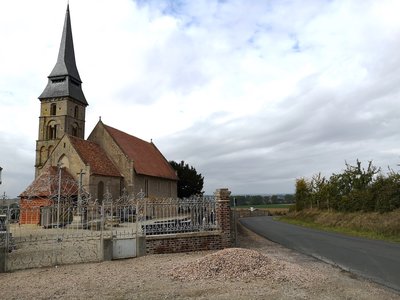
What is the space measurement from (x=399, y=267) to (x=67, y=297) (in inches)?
349

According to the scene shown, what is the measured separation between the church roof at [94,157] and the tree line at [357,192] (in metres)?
19.9

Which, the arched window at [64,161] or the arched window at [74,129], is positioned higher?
the arched window at [74,129]

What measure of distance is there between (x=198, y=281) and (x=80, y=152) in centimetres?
2883

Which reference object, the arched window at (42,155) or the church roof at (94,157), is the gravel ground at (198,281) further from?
the arched window at (42,155)

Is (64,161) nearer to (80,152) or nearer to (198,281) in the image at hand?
(80,152)

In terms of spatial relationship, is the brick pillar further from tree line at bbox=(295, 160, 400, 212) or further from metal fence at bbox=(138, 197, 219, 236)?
tree line at bbox=(295, 160, 400, 212)

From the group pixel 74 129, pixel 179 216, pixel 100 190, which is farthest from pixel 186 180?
pixel 179 216

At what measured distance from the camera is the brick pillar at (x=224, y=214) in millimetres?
14252

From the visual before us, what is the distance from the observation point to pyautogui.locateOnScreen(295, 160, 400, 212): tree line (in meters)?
23.0

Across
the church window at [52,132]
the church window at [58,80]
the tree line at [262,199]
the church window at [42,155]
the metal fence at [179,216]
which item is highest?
the church window at [58,80]

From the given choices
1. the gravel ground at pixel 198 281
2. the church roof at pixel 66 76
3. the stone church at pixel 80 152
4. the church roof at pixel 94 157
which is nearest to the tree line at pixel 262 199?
the stone church at pixel 80 152

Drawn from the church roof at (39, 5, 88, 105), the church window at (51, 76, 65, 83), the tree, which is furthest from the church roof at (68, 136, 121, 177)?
the tree

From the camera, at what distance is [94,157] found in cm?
3703

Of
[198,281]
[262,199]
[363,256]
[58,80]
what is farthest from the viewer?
[262,199]
